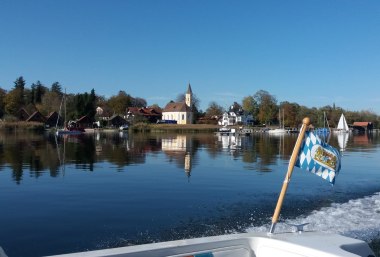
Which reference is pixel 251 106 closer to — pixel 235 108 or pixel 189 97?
pixel 235 108

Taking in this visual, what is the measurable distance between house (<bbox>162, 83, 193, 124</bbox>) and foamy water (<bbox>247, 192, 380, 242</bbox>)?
13415cm

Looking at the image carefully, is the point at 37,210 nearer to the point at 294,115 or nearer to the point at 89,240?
the point at 89,240

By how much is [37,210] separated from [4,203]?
192 cm

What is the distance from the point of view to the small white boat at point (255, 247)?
14.4 ft

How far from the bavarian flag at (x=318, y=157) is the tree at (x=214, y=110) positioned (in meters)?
158

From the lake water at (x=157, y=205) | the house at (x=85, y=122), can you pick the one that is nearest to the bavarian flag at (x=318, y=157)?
the lake water at (x=157, y=205)

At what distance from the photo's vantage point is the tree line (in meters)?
119

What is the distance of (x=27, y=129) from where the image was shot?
335 feet

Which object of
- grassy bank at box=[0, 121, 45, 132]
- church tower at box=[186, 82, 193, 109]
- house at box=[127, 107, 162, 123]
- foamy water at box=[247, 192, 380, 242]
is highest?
church tower at box=[186, 82, 193, 109]

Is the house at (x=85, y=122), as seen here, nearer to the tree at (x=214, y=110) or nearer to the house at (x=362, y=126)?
the tree at (x=214, y=110)

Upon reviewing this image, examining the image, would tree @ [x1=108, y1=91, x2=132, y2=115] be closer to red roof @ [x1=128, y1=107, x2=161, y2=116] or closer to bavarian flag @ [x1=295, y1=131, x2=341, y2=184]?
red roof @ [x1=128, y1=107, x2=161, y2=116]

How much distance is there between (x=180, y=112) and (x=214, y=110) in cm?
2201

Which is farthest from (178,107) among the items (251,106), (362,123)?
(362,123)

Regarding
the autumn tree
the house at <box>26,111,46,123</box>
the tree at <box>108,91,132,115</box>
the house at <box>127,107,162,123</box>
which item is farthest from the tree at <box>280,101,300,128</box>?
the autumn tree
